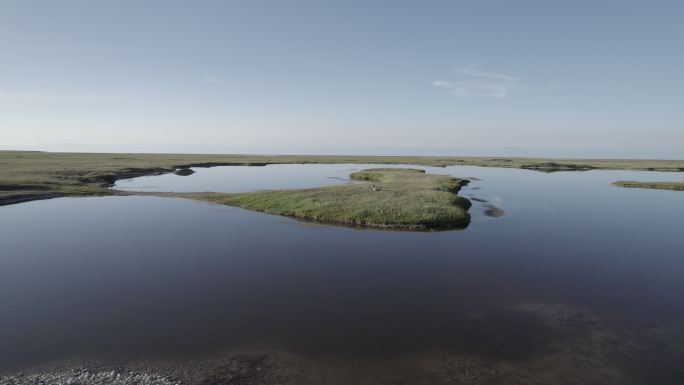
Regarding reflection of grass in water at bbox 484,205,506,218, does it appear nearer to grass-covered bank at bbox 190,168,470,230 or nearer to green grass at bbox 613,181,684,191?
grass-covered bank at bbox 190,168,470,230

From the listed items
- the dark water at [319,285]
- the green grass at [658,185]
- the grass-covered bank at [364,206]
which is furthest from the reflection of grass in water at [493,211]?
the green grass at [658,185]

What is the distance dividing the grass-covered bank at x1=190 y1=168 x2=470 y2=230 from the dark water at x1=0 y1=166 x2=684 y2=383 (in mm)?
2564

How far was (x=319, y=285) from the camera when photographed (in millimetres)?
23031

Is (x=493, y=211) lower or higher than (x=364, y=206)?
lower

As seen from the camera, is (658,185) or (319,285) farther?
(658,185)

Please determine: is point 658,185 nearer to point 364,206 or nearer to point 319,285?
point 364,206

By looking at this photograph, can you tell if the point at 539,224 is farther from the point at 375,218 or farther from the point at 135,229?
the point at 135,229

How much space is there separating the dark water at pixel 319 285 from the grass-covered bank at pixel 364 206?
2564 mm

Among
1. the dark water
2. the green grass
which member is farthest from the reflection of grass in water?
the green grass

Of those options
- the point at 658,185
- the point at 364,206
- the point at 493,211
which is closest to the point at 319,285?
the point at 364,206

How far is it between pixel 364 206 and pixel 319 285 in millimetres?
21475

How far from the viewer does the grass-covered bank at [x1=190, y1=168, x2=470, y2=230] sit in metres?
39.4

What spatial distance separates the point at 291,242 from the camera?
3306 cm

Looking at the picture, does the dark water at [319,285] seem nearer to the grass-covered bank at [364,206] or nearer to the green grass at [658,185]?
the grass-covered bank at [364,206]
